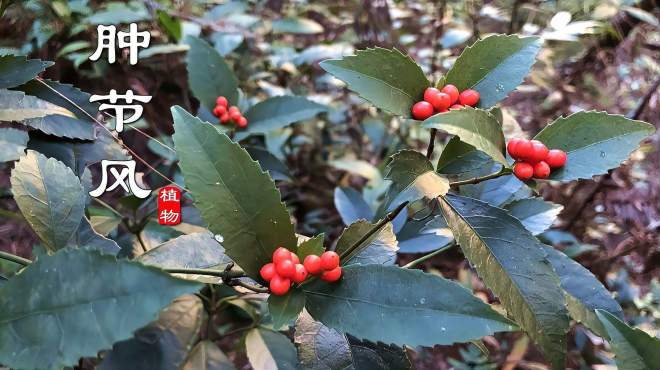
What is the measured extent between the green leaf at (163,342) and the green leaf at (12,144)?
0.82 feet

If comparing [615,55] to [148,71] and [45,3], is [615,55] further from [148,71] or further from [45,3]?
[45,3]

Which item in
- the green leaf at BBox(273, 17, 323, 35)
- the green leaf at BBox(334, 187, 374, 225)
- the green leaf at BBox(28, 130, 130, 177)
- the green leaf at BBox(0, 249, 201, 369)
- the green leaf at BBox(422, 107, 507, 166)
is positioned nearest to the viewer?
the green leaf at BBox(0, 249, 201, 369)

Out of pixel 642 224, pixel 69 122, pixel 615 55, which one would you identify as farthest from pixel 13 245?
pixel 615 55

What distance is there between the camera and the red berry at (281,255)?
49cm

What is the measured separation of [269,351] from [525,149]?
0.43 meters

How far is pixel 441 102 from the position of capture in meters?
0.55

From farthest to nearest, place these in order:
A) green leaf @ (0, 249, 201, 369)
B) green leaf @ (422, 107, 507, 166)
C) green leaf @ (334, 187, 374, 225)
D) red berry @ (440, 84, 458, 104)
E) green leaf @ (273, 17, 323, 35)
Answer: green leaf @ (273, 17, 323, 35)
green leaf @ (334, 187, 374, 225)
red berry @ (440, 84, 458, 104)
green leaf @ (422, 107, 507, 166)
green leaf @ (0, 249, 201, 369)

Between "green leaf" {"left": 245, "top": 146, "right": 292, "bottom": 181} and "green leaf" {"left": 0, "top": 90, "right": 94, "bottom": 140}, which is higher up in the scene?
"green leaf" {"left": 0, "top": 90, "right": 94, "bottom": 140}

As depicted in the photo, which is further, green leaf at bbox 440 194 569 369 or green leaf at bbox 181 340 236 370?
green leaf at bbox 181 340 236 370

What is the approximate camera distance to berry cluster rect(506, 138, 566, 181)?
52cm

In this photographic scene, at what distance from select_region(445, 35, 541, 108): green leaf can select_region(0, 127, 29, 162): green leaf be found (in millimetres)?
505

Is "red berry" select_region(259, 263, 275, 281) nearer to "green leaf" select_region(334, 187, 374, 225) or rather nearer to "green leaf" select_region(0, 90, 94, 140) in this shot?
"green leaf" select_region(0, 90, 94, 140)

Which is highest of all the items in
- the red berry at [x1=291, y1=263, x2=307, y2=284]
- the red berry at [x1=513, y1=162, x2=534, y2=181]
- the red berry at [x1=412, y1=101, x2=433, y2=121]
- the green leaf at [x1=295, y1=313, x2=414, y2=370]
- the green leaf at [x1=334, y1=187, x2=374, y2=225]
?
the red berry at [x1=412, y1=101, x2=433, y2=121]

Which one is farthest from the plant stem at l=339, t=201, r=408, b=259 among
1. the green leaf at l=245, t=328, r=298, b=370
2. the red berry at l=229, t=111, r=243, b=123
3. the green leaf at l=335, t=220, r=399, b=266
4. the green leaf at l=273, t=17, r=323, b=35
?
the green leaf at l=273, t=17, r=323, b=35
